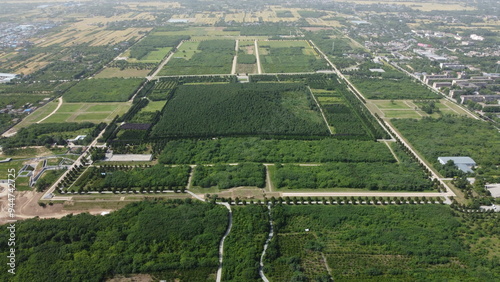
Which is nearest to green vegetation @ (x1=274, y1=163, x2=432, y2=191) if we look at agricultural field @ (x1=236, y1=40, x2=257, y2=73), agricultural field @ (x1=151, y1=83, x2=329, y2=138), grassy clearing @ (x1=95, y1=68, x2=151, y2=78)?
agricultural field @ (x1=151, y1=83, x2=329, y2=138)

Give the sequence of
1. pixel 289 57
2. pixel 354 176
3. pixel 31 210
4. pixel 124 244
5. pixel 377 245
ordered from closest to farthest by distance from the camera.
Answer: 1. pixel 124 244
2. pixel 377 245
3. pixel 31 210
4. pixel 354 176
5. pixel 289 57

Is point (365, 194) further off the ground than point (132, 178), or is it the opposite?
point (365, 194)

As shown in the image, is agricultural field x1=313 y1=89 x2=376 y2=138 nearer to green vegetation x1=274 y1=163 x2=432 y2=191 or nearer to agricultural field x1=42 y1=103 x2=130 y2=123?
green vegetation x1=274 y1=163 x2=432 y2=191

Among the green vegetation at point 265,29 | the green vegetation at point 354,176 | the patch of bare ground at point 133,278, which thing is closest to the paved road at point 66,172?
the patch of bare ground at point 133,278

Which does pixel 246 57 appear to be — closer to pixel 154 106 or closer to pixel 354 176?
pixel 154 106

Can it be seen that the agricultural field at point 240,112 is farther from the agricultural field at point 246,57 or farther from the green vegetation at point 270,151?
the agricultural field at point 246,57

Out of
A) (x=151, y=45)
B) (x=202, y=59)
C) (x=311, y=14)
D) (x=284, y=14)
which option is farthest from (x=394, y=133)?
(x=284, y=14)
